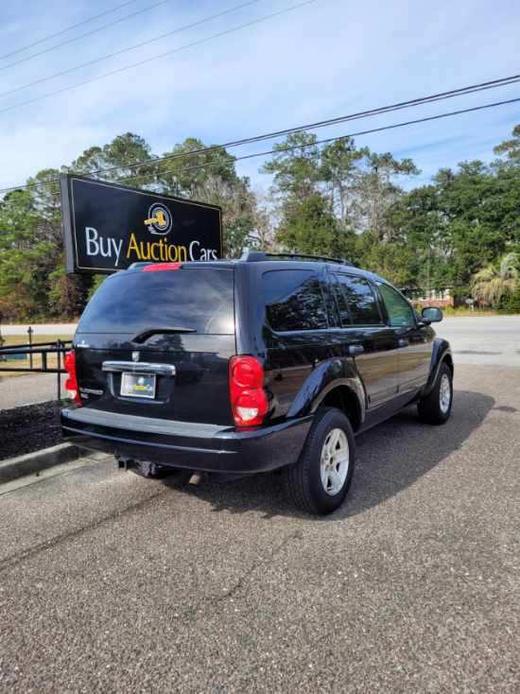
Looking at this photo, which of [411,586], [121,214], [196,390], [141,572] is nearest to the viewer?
[411,586]

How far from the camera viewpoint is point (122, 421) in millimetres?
3336

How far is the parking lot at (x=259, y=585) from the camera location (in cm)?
208

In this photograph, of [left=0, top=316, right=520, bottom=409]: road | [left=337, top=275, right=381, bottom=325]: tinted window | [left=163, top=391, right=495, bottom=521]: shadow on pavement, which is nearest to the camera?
[left=163, top=391, right=495, bottom=521]: shadow on pavement

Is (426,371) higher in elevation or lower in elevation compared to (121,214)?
lower

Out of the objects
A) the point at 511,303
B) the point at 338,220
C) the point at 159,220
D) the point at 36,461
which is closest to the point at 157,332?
the point at 36,461

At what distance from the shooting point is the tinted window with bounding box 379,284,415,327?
5012mm

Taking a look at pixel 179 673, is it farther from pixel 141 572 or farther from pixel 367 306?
pixel 367 306

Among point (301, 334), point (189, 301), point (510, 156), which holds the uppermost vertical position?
point (510, 156)

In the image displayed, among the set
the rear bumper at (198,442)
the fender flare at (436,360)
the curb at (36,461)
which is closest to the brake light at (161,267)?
the rear bumper at (198,442)

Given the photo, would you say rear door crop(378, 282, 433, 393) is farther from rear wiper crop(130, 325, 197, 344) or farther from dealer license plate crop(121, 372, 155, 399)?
dealer license plate crop(121, 372, 155, 399)

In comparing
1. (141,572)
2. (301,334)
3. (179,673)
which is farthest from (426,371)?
(179,673)

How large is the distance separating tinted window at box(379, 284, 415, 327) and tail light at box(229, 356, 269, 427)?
7.82 feet

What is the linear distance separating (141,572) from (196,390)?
3.58 ft

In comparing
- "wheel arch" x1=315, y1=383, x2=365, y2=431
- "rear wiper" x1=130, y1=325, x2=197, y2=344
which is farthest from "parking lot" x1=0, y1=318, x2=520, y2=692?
"rear wiper" x1=130, y1=325, x2=197, y2=344
